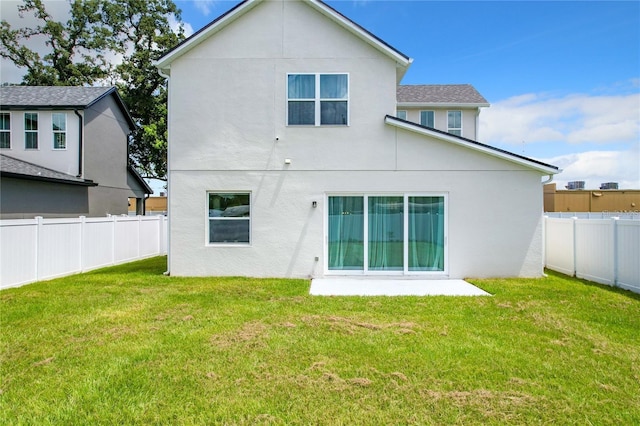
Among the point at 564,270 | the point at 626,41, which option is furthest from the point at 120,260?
the point at 626,41

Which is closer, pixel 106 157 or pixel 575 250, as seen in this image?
pixel 575 250

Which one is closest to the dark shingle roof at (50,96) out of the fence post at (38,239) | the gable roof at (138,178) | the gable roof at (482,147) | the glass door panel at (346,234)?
the gable roof at (138,178)

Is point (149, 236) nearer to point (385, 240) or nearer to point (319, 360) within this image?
point (385, 240)

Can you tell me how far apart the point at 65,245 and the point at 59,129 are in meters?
8.41

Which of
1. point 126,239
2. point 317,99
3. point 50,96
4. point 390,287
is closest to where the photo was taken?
point 390,287

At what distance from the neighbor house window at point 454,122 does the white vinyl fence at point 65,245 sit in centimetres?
1514

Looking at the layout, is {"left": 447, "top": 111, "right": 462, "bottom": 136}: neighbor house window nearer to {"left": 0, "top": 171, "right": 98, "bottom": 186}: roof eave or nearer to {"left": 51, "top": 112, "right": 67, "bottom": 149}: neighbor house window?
{"left": 0, "top": 171, "right": 98, "bottom": 186}: roof eave

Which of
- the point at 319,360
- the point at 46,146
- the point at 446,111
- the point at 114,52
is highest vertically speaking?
the point at 114,52

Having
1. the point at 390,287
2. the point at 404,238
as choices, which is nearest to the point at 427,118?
the point at 404,238

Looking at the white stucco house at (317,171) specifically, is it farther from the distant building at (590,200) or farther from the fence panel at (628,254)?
the distant building at (590,200)

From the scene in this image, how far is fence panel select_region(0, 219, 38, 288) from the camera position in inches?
354

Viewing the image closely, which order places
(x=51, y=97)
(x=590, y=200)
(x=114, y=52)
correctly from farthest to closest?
(x=114, y=52) < (x=590, y=200) < (x=51, y=97)

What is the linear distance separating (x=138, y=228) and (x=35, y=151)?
644 centimetres

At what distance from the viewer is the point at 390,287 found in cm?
919
